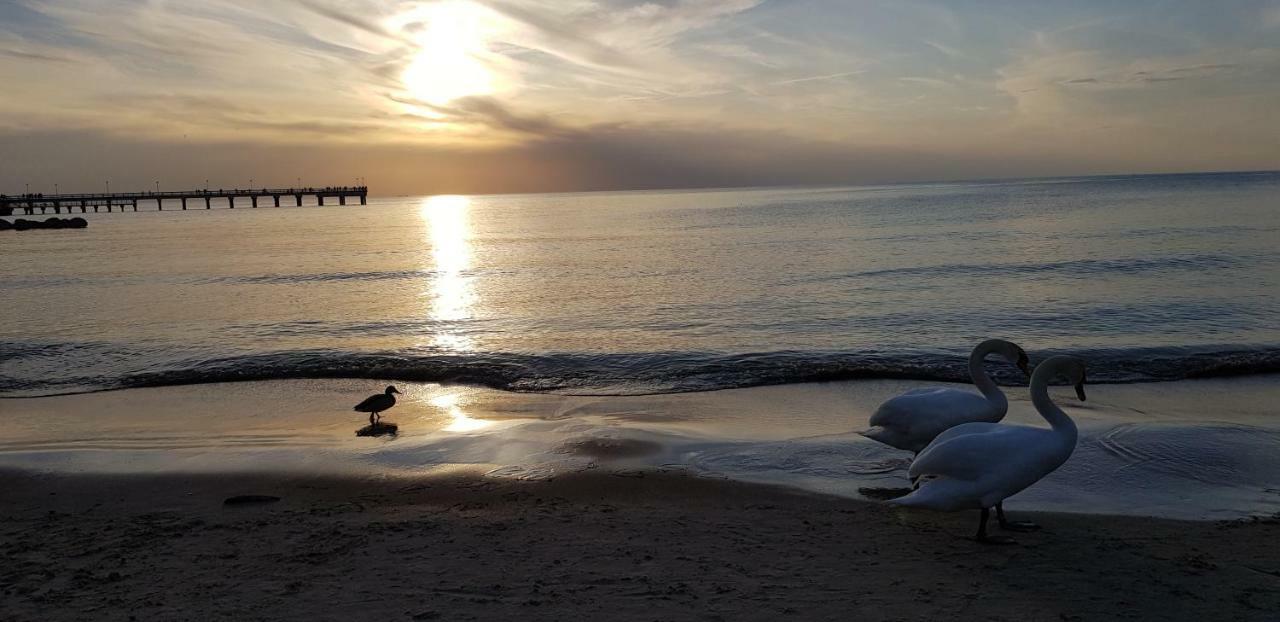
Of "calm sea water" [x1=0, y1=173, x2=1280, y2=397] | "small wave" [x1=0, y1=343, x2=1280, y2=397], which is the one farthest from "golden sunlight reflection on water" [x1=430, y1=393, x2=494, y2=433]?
"calm sea water" [x1=0, y1=173, x2=1280, y2=397]

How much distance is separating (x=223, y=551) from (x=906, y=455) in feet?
19.2

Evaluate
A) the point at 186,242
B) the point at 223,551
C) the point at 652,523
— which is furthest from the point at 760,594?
the point at 186,242

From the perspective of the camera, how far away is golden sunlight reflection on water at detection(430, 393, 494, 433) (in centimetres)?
1005

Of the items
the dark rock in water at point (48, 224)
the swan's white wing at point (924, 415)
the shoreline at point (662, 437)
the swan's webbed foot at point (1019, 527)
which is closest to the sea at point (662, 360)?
the shoreline at point (662, 437)

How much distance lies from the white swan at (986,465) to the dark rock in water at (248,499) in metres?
4.94

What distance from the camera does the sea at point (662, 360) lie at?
846 centimetres

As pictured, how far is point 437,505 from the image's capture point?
6922mm

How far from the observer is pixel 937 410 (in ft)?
24.3

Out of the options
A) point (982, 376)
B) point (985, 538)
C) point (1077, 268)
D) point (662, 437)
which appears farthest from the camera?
point (1077, 268)

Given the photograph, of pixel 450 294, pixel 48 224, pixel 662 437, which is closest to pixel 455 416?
pixel 662 437

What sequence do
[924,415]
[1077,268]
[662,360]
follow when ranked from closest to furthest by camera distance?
[924,415]
[662,360]
[1077,268]

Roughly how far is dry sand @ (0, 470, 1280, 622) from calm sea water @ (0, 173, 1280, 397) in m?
6.22

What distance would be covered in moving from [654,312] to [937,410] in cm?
1393

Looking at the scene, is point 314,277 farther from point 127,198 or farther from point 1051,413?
point 127,198
